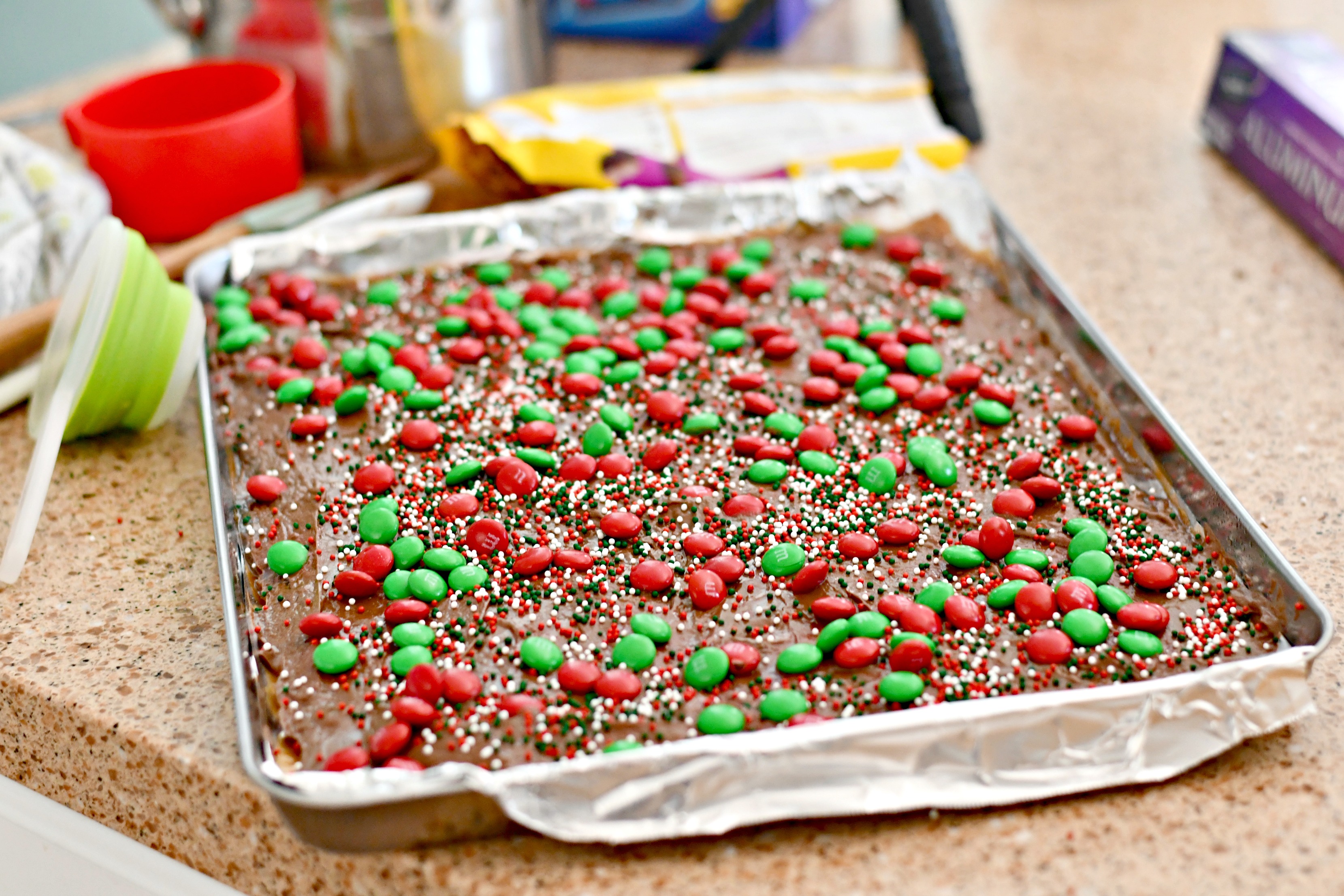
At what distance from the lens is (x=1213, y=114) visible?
1436 mm

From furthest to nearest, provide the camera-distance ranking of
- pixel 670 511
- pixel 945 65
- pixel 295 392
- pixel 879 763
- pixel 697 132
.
Result: 1. pixel 945 65
2. pixel 697 132
3. pixel 295 392
4. pixel 670 511
5. pixel 879 763

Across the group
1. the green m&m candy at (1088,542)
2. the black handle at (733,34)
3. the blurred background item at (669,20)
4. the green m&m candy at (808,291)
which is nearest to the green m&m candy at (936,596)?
the green m&m candy at (1088,542)

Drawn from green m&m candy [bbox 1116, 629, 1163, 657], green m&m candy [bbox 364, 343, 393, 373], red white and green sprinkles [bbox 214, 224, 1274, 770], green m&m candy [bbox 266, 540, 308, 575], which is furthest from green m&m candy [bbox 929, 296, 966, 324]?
green m&m candy [bbox 266, 540, 308, 575]

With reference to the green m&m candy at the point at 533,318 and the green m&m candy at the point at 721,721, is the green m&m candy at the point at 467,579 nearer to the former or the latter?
the green m&m candy at the point at 721,721

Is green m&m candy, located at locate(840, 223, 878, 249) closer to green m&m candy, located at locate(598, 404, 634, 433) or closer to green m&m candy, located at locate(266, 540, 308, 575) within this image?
green m&m candy, located at locate(598, 404, 634, 433)

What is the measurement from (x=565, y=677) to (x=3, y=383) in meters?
0.66

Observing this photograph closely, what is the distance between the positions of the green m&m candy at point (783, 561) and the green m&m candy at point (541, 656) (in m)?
0.17

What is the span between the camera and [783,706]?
69cm

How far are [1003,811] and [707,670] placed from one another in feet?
0.65

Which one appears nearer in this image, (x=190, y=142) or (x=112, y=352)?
(x=112, y=352)

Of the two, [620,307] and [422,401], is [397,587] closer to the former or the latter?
[422,401]

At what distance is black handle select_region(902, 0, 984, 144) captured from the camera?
57.8 inches

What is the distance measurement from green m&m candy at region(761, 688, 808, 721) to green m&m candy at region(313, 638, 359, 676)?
0.90ft

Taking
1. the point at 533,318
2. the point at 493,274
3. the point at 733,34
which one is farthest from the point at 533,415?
the point at 733,34
